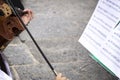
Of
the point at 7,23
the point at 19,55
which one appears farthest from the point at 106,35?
the point at 19,55

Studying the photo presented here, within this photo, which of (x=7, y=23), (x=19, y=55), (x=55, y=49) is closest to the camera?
(x=7, y=23)

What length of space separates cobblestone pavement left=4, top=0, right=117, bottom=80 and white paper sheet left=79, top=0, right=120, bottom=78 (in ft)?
2.54

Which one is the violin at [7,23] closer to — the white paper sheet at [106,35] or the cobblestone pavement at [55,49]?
the white paper sheet at [106,35]

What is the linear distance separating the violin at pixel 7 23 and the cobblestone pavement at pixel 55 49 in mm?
815

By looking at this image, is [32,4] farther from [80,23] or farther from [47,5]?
[80,23]

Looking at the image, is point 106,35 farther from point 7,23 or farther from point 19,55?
point 19,55

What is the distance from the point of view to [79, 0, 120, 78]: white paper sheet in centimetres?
203

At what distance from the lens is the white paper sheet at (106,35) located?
6.66ft

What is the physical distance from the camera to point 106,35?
213 centimetres

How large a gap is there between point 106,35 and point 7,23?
73cm

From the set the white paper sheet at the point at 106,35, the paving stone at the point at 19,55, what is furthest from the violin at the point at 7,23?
the paving stone at the point at 19,55

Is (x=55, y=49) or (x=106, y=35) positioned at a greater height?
(x=106, y=35)

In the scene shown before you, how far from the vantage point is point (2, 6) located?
1958 mm

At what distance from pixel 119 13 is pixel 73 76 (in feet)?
3.66
